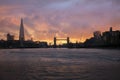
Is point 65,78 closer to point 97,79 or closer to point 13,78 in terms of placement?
point 97,79

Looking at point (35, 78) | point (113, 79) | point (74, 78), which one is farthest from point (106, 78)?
point (35, 78)

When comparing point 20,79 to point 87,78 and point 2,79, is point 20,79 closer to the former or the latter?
point 2,79

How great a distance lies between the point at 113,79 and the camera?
1216 inches

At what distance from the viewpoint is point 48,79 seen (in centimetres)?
3066

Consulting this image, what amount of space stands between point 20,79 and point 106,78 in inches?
399

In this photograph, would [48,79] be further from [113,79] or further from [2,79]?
[113,79]

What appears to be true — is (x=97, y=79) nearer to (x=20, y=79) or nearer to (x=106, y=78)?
(x=106, y=78)

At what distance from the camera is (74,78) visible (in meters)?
31.7

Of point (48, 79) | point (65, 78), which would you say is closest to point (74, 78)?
point (65, 78)

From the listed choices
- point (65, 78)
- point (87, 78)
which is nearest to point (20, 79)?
point (65, 78)

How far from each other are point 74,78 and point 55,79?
247cm

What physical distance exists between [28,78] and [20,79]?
1.10 metres

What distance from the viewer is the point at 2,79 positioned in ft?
101

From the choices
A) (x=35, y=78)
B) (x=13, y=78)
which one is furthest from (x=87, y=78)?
(x=13, y=78)
